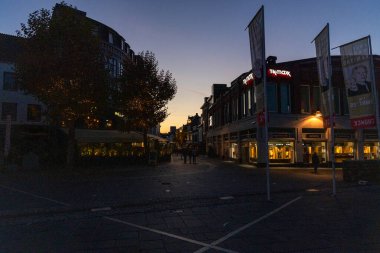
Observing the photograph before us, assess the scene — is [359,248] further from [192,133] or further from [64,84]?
[192,133]

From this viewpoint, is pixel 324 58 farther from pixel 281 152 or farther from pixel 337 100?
pixel 337 100

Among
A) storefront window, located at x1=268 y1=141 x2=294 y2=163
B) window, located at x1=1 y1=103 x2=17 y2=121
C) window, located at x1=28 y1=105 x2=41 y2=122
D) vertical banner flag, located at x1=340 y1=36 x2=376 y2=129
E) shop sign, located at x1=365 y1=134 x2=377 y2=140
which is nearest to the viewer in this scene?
vertical banner flag, located at x1=340 y1=36 x2=376 y2=129

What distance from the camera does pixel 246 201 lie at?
39.5 feet

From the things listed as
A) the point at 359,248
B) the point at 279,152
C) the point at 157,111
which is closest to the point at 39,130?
the point at 157,111

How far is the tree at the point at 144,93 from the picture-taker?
111 feet

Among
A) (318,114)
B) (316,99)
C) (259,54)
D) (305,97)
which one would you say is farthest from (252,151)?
(259,54)

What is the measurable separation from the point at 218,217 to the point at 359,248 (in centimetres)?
379

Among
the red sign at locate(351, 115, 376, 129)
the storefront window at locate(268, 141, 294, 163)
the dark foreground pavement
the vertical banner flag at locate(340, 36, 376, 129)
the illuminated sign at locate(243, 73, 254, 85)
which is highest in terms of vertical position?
the illuminated sign at locate(243, 73, 254, 85)

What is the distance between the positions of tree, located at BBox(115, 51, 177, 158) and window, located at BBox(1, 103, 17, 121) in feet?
39.8

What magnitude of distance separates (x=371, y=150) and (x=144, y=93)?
24.0m

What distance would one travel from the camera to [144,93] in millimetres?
34156

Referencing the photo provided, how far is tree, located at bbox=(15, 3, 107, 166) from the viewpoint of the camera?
83.0ft

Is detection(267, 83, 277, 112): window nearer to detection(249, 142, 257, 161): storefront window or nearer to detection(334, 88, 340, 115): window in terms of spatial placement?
detection(249, 142, 257, 161): storefront window

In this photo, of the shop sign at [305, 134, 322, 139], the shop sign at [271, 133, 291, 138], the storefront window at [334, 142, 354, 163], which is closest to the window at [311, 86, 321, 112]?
the shop sign at [305, 134, 322, 139]
